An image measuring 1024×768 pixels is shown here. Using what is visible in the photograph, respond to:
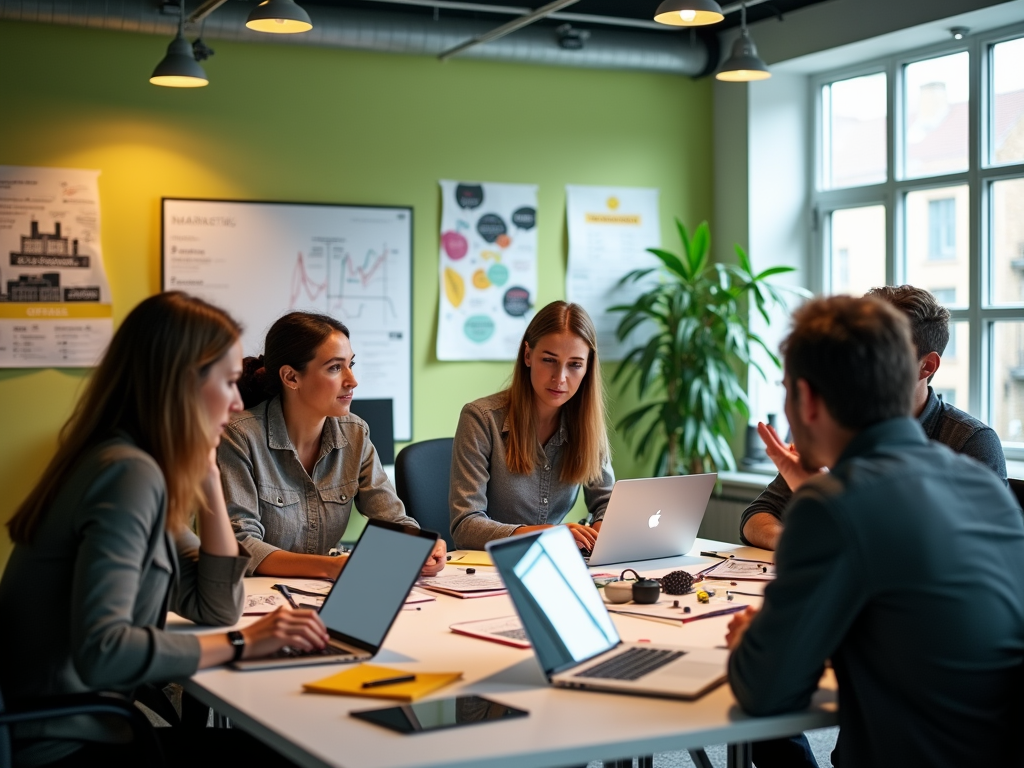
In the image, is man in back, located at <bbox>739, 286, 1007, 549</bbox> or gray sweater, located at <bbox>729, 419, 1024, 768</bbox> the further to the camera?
man in back, located at <bbox>739, 286, 1007, 549</bbox>

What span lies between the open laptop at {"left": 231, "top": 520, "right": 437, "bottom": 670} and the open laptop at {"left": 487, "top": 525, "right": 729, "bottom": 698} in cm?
20

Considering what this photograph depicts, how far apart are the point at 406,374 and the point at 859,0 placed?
2.71 meters

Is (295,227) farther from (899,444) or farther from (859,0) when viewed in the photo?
(899,444)

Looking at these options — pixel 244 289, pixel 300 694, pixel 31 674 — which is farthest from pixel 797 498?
pixel 244 289

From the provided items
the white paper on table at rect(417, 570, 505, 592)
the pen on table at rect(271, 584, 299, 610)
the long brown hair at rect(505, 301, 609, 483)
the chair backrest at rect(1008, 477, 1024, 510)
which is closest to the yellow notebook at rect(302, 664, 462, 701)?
the pen on table at rect(271, 584, 299, 610)

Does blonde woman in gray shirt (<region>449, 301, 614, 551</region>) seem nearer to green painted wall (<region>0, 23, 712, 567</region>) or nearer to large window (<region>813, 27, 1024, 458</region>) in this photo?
green painted wall (<region>0, 23, 712, 567</region>)

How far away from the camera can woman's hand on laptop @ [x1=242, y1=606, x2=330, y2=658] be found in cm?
202

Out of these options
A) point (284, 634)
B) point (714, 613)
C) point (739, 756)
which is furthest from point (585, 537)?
point (284, 634)

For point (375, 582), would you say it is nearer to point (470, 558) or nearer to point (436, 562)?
point (436, 562)

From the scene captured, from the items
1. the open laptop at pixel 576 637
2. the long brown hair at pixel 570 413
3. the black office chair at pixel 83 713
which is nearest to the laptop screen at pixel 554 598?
the open laptop at pixel 576 637

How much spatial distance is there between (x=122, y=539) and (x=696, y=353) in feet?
13.1

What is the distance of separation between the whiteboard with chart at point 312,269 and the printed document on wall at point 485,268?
21 cm

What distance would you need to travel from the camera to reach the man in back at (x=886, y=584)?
64.5 inches

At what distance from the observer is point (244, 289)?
5160mm
